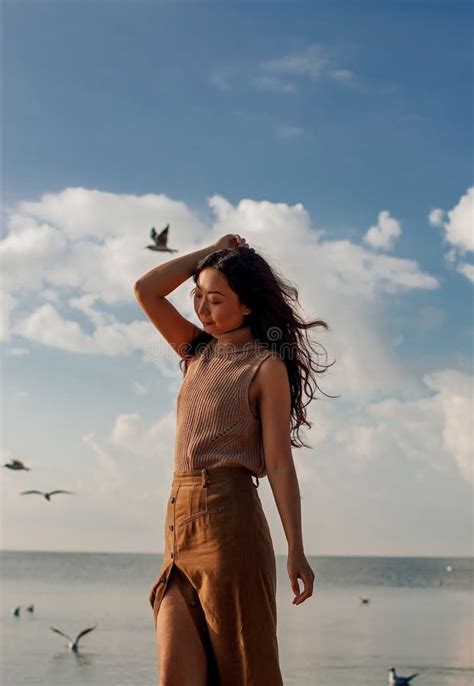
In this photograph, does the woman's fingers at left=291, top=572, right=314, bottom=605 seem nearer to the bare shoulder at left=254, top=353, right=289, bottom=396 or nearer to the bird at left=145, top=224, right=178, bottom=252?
the bare shoulder at left=254, top=353, right=289, bottom=396

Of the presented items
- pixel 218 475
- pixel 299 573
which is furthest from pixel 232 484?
pixel 299 573

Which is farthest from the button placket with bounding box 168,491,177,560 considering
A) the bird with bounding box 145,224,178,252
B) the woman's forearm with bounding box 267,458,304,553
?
the bird with bounding box 145,224,178,252

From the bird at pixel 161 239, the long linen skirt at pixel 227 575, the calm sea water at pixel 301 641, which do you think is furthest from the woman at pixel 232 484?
the calm sea water at pixel 301 641

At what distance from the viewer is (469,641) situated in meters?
24.9

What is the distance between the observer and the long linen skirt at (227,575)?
3.28 m

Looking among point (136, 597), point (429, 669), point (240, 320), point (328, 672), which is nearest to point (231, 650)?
point (240, 320)

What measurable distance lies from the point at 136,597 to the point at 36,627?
1456cm

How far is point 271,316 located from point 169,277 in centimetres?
38

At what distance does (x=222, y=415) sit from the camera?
135 inches

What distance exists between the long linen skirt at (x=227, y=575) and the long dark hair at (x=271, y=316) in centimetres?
39

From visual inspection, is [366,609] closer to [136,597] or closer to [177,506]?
[136,597]

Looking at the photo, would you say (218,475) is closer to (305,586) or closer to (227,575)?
(227,575)

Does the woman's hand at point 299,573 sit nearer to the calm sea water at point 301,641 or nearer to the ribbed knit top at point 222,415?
the ribbed knit top at point 222,415

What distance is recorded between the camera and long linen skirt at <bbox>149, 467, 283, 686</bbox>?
328 cm
